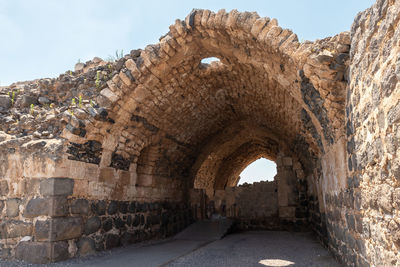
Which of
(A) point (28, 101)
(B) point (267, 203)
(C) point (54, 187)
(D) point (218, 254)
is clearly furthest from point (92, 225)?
(B) point (267, 203)

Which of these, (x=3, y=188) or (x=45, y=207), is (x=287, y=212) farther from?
(x=3, y=188)

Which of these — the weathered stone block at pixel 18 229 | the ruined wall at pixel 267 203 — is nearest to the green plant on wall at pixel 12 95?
the weathered stone block at pixel 18 229

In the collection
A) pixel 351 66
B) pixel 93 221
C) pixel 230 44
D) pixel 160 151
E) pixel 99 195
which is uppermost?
pixel 230 44

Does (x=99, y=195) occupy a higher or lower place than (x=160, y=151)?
lower

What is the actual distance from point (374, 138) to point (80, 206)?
440 centimetres

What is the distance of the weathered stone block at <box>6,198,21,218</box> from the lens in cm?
474

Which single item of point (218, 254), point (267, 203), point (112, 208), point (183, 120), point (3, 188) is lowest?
point (218, 254)

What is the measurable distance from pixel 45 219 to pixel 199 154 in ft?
16.2

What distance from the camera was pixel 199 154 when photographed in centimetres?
885

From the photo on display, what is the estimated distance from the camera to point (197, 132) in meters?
7.79

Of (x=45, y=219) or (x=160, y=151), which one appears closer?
(x=45, y=219)

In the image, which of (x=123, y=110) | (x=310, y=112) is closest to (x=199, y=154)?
(x=123, y=110)

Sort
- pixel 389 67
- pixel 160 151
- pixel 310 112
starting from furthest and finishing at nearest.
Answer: pixel 160 151 → pixel 310 112 → pixel 389 67

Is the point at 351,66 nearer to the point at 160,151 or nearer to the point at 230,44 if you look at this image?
the point at 230,44
